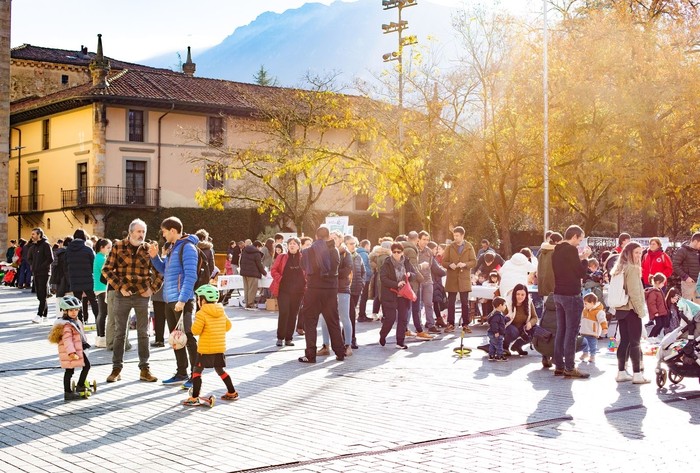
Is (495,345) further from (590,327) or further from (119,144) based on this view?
(119,144)

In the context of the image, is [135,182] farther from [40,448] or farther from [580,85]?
[40,448]

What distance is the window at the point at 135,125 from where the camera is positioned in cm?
5216

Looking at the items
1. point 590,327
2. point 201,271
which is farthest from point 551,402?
point 201,271

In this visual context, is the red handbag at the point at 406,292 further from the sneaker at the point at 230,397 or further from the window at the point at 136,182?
the window at the point at 136,182

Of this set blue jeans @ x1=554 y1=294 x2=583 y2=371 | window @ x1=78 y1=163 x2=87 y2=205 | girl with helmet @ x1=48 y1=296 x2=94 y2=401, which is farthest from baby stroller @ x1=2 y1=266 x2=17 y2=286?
blue jeans @ x1=554 y1=294 x2=583 y2=371

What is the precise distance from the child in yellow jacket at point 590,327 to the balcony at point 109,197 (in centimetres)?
3956

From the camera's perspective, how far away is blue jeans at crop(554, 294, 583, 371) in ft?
40.7

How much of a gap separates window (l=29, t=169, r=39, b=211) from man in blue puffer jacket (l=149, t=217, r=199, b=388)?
48265mm

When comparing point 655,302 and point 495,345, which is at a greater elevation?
point 655,302

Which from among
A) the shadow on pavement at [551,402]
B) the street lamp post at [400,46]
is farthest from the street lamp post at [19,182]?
the shadow on pavement at [551,402]

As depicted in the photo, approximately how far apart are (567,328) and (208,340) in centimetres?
496

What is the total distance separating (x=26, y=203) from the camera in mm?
57719

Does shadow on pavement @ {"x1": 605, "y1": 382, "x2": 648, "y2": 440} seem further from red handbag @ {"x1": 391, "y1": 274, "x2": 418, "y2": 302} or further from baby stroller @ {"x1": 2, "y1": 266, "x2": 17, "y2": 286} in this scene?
baby stroller @ {"x1": 2, "y1": 266, "x2": 17, "y2": 286}

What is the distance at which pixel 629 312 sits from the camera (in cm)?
1195
